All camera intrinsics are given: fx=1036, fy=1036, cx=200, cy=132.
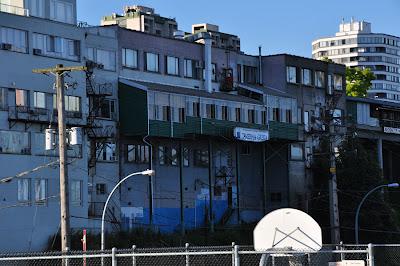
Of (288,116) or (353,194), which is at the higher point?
(288,116)

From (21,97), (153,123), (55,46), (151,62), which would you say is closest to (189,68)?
(151,62)

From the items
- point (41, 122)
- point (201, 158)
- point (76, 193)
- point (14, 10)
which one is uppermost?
point (14, 10)

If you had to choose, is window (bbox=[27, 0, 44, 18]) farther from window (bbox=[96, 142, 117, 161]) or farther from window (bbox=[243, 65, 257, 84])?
window (bbox=[243, 65, 257, 84])

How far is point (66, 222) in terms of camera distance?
1551 inches

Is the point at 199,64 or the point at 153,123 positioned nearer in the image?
the point at 153,123

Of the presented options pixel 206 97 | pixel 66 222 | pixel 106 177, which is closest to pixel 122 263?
pixel 66 222

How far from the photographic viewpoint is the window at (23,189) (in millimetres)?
61250

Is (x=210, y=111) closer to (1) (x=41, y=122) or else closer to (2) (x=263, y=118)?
(2) (x=263, y=118)

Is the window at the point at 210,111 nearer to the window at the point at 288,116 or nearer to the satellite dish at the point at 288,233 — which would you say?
the window at the point at 288,116

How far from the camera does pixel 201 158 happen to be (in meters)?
78.1

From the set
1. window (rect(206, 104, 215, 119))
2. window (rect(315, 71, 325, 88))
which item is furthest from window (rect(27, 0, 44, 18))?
window (rect(315, 71, 325, 88))

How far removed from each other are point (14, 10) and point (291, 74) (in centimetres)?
3117

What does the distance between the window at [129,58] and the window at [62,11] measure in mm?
7015

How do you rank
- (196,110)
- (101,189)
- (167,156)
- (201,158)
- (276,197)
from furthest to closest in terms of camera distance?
1. (276,197)
2. (201,158)
3. (196,110)
4. (167,156)
5. (101,189)
